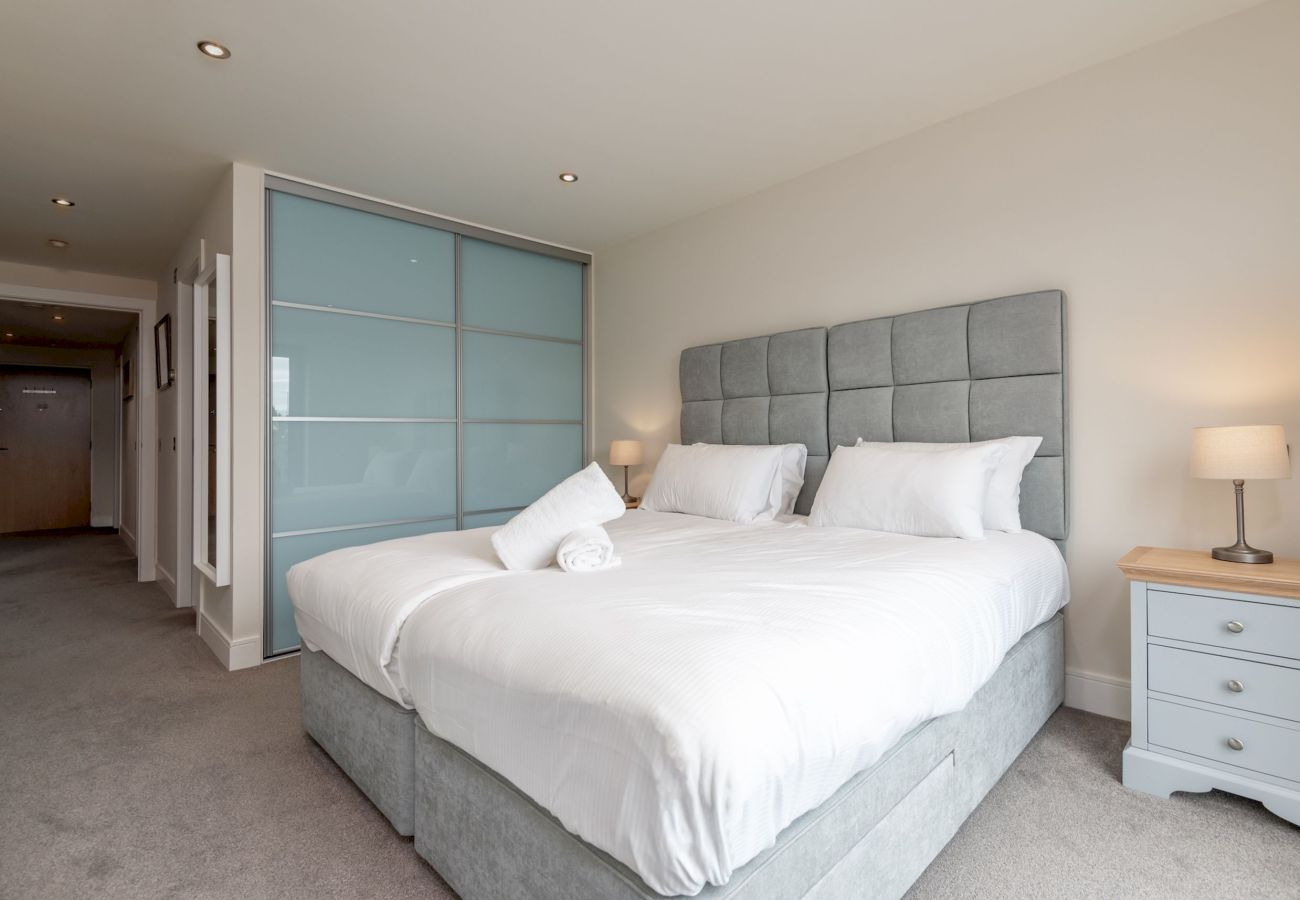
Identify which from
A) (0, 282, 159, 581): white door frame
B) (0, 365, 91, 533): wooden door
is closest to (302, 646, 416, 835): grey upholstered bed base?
(0, 282, 159, 581): white door frame

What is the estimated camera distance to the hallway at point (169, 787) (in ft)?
5.11

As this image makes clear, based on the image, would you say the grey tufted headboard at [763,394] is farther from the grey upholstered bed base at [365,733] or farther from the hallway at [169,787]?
the hallway at [169,787]

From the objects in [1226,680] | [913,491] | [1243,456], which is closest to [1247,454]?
[1243,456]

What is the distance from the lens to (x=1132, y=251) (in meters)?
2.33

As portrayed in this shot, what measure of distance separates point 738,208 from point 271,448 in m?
2.83

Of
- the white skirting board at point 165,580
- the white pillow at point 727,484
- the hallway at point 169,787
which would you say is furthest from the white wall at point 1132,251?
the white skirting board at point 165,580

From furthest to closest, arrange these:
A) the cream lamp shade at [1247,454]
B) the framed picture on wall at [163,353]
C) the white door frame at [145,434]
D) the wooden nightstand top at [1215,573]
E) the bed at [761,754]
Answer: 1. the white door frame at [145,434]
2. the framed picture on wall at [163,353]
3. the cream lamp shade at [1247,454]
4. the wooden nightstand top at [1215,573]
5. the bed at [761,754]

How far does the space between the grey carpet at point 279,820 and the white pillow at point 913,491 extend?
818 millimetres

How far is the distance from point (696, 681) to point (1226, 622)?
1.75 meters

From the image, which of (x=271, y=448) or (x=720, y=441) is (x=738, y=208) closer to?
(x=720, y=441)

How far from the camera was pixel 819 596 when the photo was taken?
4.75ft

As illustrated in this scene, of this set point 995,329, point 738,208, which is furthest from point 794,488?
point 738,208

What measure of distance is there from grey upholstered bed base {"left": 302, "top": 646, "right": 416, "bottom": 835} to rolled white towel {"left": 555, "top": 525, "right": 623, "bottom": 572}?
54 cm

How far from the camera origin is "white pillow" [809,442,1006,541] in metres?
2.29
